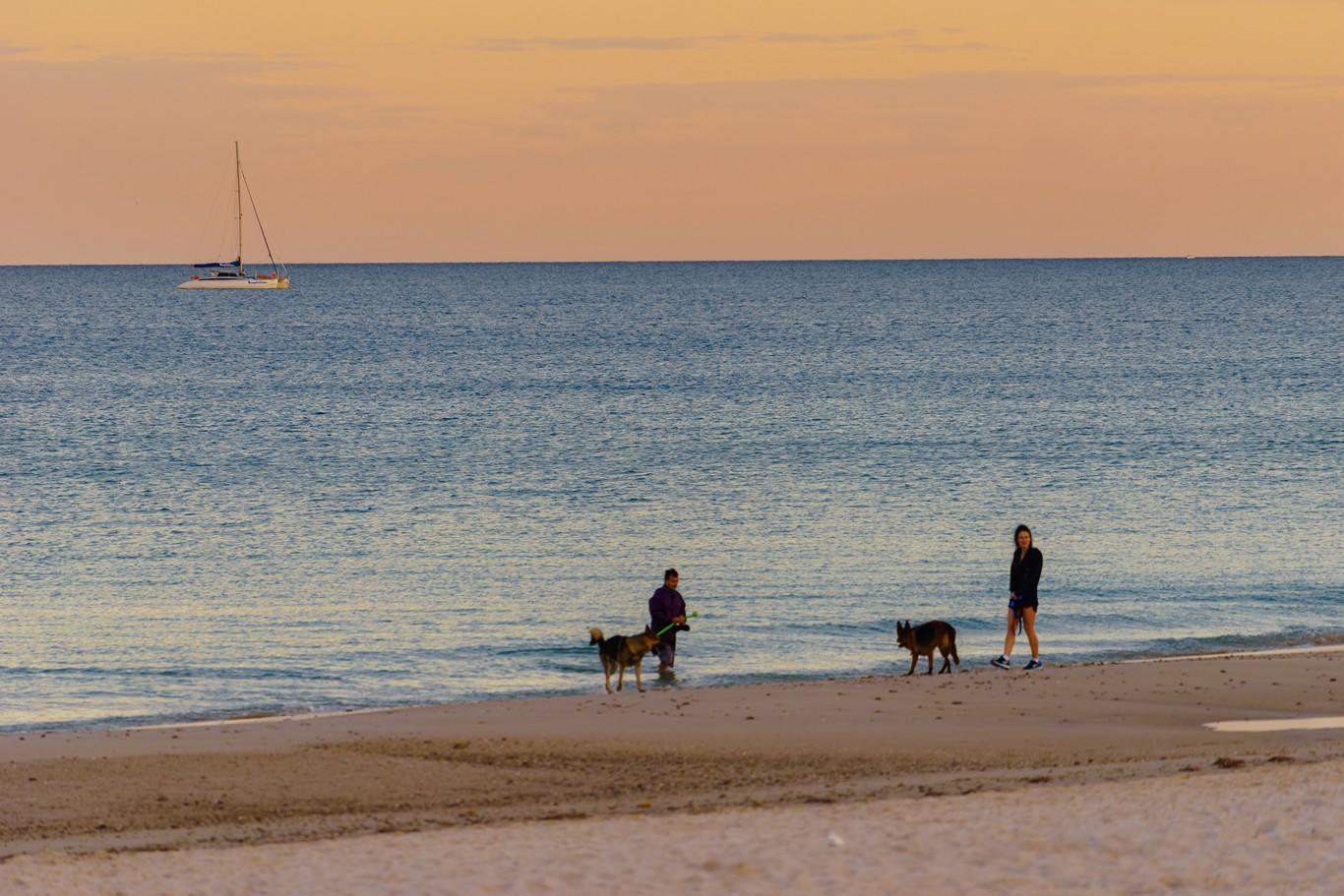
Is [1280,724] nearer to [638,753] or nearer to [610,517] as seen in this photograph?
[638,753]

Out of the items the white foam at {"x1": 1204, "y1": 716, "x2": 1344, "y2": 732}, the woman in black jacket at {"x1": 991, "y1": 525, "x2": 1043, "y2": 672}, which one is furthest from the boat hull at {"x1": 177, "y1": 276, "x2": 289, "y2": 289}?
the white foam at {"x1": 1204, "y1": 716, "x2": 1344, "y2": 732}

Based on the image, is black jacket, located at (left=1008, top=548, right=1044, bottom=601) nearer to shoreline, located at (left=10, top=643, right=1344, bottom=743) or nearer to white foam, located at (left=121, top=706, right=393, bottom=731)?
shoreline, located at (left=10, top=643, right=1344, bottom=743)

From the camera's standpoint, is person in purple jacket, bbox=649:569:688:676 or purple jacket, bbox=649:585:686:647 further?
purple jacket, bbox=649:585:686:647

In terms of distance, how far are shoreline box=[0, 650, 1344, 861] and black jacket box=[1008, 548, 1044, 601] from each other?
0.89m

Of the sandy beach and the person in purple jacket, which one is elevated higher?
the person in purple jacket

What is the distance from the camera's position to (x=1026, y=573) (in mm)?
16906

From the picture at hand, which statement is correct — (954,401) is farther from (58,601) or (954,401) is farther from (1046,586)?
(58,601)

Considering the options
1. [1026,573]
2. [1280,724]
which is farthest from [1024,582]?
[1280,724]

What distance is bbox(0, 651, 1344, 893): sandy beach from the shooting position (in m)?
9.33

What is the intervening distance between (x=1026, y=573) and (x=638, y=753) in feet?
17.4

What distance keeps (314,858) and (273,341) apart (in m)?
95.9

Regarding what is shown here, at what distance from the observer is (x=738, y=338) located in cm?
10075

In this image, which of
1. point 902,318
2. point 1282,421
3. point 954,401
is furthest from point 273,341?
point 1282,421

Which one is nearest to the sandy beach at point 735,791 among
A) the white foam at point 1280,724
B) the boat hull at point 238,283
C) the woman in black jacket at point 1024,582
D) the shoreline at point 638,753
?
the shoreline at point 638,753
